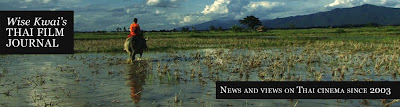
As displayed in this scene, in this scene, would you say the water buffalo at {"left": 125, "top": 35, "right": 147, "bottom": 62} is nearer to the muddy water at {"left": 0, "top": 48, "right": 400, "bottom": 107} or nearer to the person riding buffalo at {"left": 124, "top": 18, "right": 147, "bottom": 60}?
the person riding buffalo at {"left": 124, "top": 18, "right": 147, "bottom": 60}

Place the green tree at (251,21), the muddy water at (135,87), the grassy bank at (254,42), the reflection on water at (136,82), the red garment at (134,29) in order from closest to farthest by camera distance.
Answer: the muddy water at (135,87) → the reflection on water at (136,82) → the red garment at (134,29) → the grassy bank at (254,42) → the green tree at (251,21)

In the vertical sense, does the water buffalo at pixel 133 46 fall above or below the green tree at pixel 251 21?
below

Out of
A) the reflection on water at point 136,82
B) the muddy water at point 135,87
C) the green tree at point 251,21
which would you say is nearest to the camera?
the muddy water at point 135,87

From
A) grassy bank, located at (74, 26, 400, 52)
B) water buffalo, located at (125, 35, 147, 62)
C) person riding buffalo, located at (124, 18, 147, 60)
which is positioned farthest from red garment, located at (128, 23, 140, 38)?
grassy bank, located at (74, 26, 400, 52)

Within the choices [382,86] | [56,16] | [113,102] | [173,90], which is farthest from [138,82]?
[56,16]

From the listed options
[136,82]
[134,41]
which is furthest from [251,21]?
[136,82]

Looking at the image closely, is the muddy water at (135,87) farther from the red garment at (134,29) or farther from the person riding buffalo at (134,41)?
the red garment at (134,29)

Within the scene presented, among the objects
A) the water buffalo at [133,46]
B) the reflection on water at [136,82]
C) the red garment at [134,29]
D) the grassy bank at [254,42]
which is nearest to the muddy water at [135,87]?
the reflection on water at [136,82]

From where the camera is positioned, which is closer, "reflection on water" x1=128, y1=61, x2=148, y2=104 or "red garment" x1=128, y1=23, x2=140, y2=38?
"reflection on water" x1=128, y1=61, x2=148, y2=104

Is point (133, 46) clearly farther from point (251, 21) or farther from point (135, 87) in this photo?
point (251, 21)

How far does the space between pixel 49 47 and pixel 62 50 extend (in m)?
0.58

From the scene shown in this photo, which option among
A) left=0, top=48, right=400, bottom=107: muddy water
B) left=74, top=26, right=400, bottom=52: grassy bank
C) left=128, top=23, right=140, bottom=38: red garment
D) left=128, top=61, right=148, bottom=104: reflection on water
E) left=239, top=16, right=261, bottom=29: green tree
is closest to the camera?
left=0, top=48, right=400, bottom=107: muddy water

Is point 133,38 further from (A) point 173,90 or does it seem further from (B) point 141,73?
(A) point 173,90

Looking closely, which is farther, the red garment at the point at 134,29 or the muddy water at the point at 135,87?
the red garment at the point at 134,29
